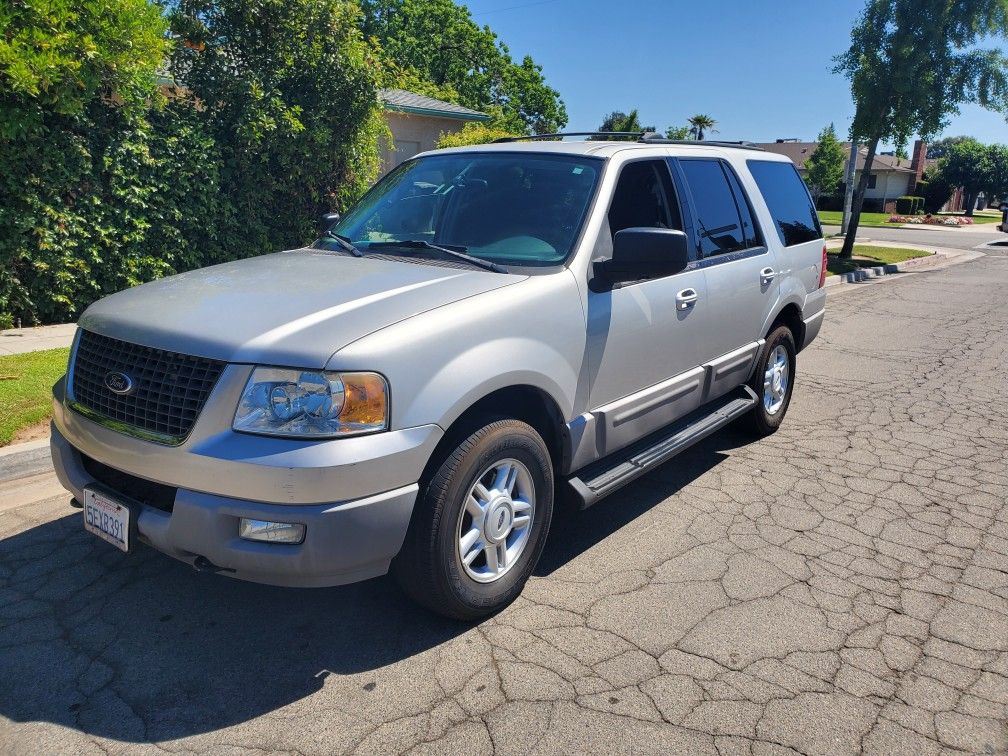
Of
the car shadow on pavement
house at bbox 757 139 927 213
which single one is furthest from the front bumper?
house at bbox 757 139 927 213

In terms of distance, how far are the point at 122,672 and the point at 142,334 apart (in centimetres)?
128

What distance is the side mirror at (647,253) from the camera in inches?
140

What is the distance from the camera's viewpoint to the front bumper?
2660 millimetres

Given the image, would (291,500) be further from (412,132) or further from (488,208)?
(412,132)

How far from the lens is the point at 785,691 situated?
2969 millimetres

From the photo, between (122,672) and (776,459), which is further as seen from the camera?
(776,459)

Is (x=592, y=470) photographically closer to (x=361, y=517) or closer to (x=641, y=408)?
(x=641, y=408)

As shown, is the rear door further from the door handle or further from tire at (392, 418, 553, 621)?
tire at (392, 418, 553, 621)

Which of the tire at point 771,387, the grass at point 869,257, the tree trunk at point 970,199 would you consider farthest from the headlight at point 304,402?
the tree trunk at point 970,199

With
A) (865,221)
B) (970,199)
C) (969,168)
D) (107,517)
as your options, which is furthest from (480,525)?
(970,199)

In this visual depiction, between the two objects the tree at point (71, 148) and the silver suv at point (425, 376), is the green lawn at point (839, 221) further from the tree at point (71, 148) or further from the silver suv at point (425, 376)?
the silver suv at point (425, 376)

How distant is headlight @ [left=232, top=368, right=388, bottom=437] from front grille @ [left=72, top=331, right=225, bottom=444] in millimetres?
177

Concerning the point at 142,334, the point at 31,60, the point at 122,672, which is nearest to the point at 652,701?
the point at 122,672

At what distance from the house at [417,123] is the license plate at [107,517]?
53.8 feet
